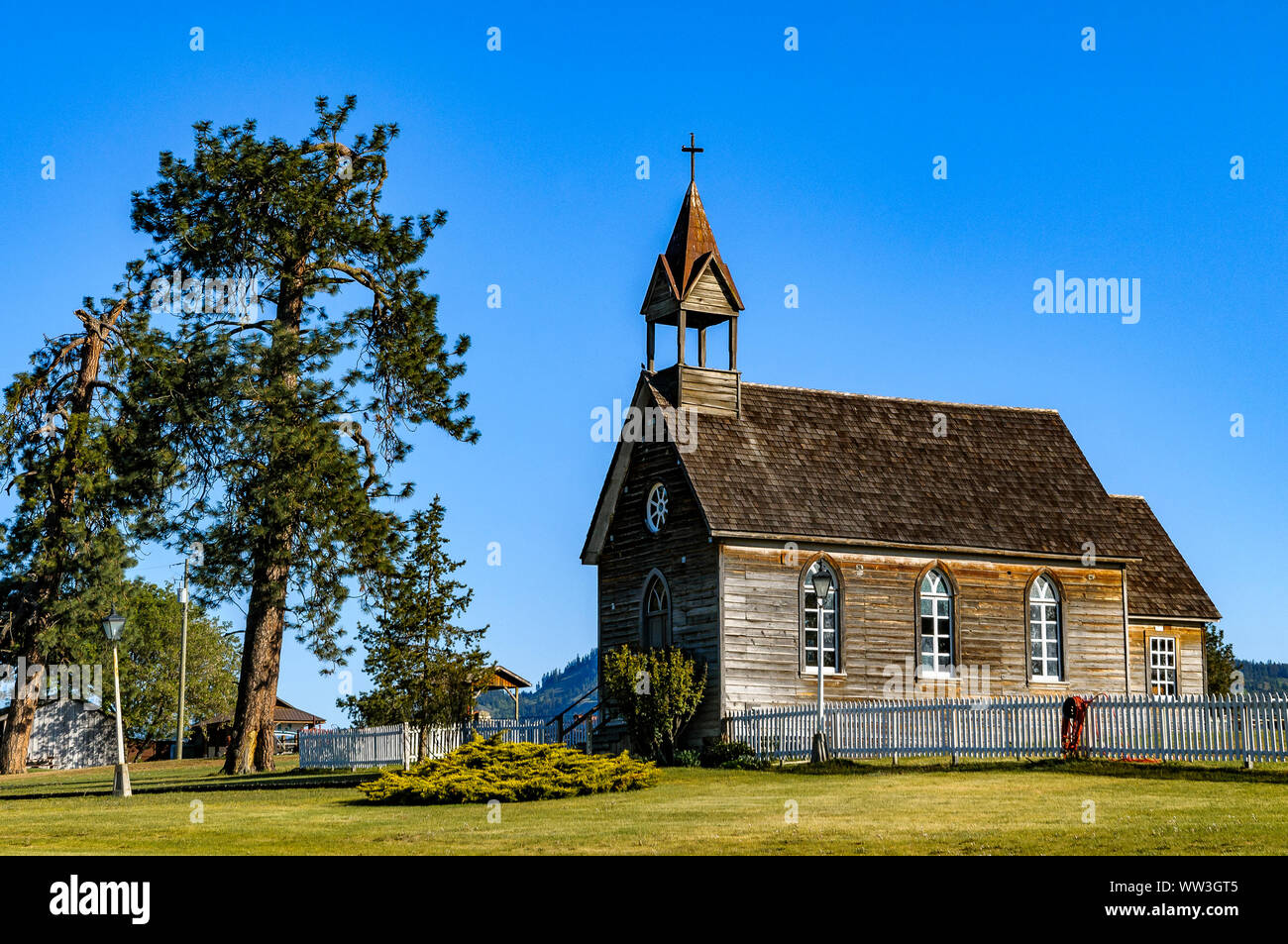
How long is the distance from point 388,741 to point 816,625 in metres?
11.7

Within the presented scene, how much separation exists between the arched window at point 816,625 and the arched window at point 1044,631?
5.43 meters

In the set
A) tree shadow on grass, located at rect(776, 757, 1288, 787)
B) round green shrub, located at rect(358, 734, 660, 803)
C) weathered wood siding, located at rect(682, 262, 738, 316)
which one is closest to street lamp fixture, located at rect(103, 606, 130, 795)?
round green shrub, located at rect(358, 734, 660, 803)

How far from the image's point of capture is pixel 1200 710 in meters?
27.4

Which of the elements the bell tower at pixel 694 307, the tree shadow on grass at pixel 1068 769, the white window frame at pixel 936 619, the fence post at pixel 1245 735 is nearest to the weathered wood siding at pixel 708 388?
the bell tower at pixel 694 307

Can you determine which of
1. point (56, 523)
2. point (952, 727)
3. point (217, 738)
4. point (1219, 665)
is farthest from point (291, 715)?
point (952, 727)

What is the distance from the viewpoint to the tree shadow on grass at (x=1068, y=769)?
2539 centimetres

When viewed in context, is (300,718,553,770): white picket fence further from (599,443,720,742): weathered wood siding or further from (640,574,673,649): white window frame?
(640,574,673,649): white window frame

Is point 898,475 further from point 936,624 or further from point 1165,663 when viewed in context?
point 1165,663

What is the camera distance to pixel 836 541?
34625mm

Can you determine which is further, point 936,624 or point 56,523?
point 56,523

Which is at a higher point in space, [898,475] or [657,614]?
[898,475]

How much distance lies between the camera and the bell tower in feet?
120
